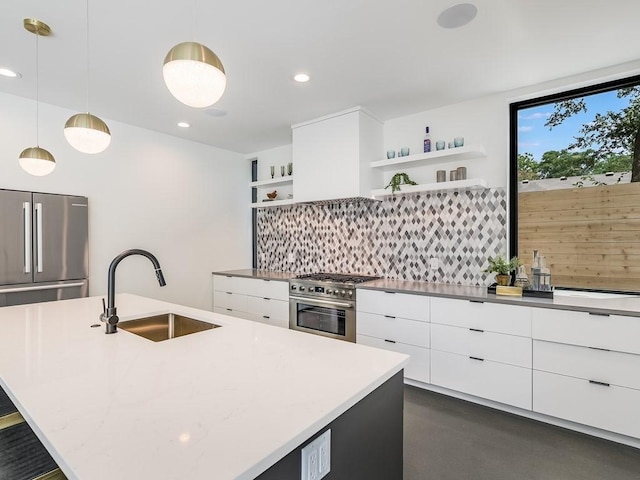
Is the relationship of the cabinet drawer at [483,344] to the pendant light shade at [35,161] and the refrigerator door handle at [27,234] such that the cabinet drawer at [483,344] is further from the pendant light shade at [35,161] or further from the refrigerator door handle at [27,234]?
the refrigerator door handle at [27,234]

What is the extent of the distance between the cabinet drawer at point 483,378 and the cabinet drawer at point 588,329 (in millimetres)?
342

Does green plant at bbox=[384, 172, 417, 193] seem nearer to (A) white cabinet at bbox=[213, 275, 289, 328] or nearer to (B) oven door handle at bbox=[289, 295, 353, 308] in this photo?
(B) oven door handle at bbox=[289, 295, 353, 308]

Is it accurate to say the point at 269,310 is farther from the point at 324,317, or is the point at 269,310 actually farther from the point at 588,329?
the point at 588,329

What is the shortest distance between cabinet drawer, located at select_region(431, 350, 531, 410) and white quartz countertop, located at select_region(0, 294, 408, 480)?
165 centimetres

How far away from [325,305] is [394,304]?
78cm

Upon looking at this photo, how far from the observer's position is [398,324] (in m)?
3.05

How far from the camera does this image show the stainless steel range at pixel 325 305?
3.36 metres

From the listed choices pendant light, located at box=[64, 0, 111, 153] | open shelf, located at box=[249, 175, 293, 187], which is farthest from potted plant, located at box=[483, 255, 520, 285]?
pendant light, located at box=[64, 0, 111, 153]

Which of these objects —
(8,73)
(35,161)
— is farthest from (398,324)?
(8,73)

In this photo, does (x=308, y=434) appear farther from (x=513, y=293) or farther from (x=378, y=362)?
(x=513, y=293)

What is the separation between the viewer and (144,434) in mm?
828

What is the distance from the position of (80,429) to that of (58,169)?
3.35m

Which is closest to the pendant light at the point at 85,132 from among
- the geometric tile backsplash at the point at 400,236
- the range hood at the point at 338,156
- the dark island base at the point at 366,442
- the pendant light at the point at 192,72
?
the pendant light at the point at 192,72

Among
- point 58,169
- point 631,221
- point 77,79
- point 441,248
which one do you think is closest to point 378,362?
point 441,248
